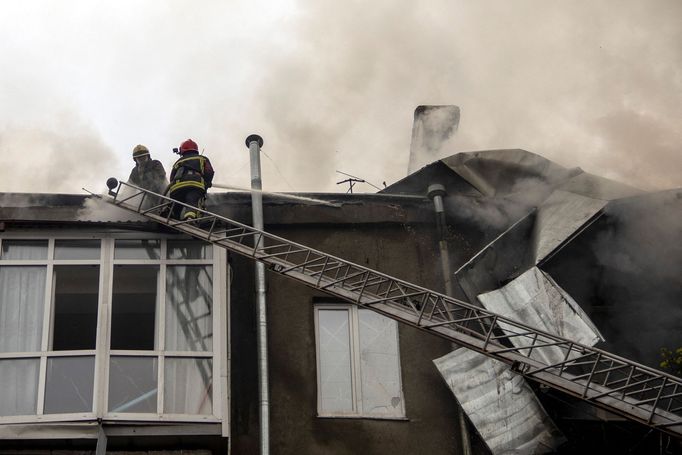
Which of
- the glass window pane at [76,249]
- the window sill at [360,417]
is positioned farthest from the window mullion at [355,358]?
the glass window pane at [76,249]

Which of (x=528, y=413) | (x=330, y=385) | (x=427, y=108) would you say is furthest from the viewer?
(x=427, y=108)

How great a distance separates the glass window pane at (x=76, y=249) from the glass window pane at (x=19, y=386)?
1.42 metres

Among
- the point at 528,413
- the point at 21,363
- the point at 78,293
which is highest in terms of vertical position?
the point at 78,293

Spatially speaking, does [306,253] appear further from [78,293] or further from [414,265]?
[78,293]

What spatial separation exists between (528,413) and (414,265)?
262 centimetres

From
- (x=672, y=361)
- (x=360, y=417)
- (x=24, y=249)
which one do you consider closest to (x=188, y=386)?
(x=360, y=417)

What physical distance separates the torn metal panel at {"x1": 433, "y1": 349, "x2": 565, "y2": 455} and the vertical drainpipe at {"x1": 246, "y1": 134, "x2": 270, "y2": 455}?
2.17 m

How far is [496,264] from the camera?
1230 centimetres

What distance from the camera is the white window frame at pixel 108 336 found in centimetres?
1059

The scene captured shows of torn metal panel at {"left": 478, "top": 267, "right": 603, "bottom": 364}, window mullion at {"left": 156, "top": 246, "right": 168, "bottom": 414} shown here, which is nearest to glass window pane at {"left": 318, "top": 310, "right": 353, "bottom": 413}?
torn metal panel at {"left": 478, "top": 267, "right": 603, "bottom": 364}

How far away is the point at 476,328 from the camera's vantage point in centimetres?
1236

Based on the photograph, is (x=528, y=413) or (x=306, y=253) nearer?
(x=528, y=413)

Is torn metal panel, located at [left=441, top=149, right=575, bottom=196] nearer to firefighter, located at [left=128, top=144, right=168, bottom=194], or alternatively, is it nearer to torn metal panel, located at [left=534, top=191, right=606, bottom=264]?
torn metal panel, located at [left=534, top=191, right=606, bottom=264]

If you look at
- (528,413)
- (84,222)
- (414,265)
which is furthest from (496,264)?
(84,222)
